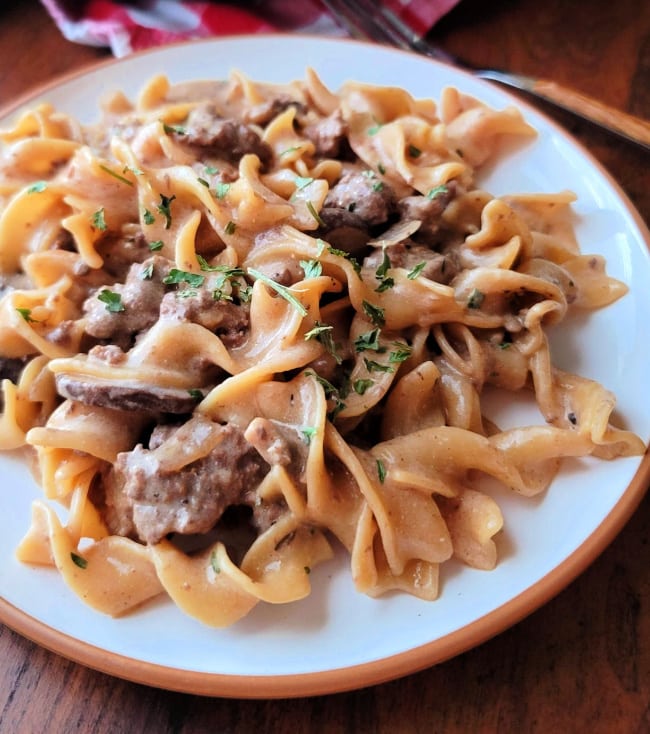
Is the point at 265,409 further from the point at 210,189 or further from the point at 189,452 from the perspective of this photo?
the point at 210,189

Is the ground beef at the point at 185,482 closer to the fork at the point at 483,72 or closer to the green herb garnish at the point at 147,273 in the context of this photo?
the green herb garnish at the point at 147,273

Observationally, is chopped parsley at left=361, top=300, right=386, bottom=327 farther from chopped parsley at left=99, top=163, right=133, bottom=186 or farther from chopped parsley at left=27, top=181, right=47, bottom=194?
chopped parsley at left=27, top=181, right=47, bottom=194

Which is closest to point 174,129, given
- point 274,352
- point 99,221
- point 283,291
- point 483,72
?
point 99,221

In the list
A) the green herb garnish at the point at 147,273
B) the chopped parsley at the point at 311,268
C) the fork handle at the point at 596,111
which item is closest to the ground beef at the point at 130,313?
the green herb garnish at the point at 147,273

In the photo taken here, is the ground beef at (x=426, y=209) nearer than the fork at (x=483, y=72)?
Yes

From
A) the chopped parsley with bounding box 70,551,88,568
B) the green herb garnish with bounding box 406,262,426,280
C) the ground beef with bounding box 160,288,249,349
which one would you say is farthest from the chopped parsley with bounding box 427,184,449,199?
the chopped parsley with bounding box 70,551,88,568

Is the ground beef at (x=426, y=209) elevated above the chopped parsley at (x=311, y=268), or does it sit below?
above
